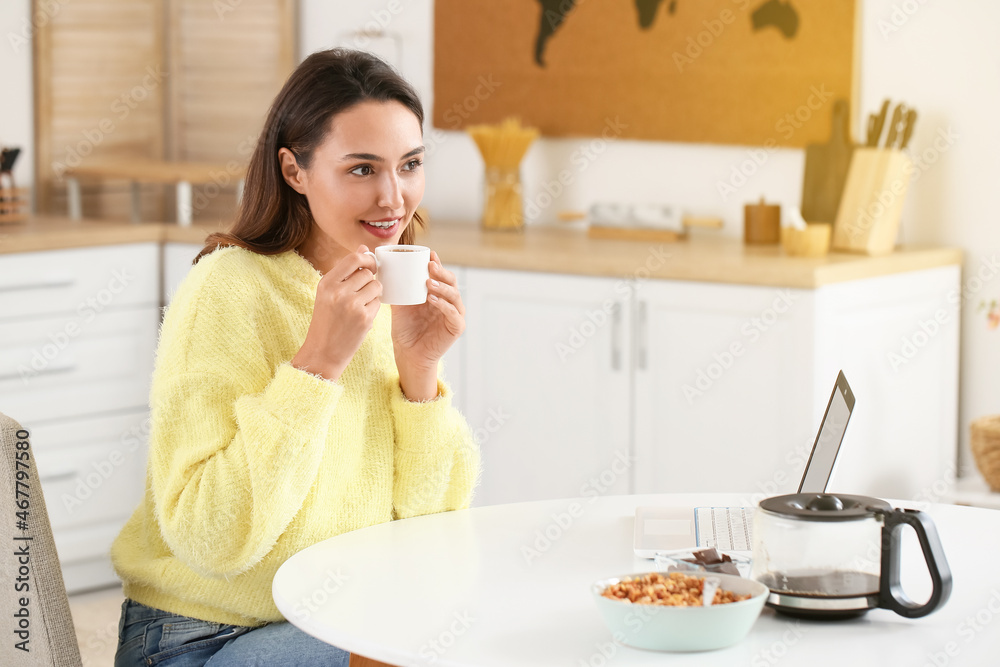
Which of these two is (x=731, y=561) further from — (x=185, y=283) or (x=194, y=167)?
(x=194, y=167)

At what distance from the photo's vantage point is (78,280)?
317 cm

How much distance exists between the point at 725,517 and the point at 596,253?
1.36 m

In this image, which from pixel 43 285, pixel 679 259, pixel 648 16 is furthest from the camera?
pixel 648 16

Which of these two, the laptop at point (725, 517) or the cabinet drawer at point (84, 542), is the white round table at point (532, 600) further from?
the cabinet drawer at point (84, 542)

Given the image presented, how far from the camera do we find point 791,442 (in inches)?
101

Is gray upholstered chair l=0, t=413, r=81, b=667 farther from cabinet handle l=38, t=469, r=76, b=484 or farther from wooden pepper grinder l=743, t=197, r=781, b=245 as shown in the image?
wooden pepper grinder l=743, t=197, r=781, b=245

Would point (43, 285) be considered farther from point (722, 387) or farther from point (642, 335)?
point (722, 387)

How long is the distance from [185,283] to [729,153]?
1.88 meters

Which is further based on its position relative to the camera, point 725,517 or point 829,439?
point 725,517

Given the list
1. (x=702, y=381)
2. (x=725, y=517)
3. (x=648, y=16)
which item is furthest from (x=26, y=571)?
(x=648, y=16)

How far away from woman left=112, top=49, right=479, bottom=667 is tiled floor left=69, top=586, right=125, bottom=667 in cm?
136

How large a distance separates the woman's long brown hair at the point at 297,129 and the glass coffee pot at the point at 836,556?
2.49ft

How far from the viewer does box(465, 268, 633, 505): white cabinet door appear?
9.11 ft

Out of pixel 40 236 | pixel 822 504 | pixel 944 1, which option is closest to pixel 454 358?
pixel 40 236
